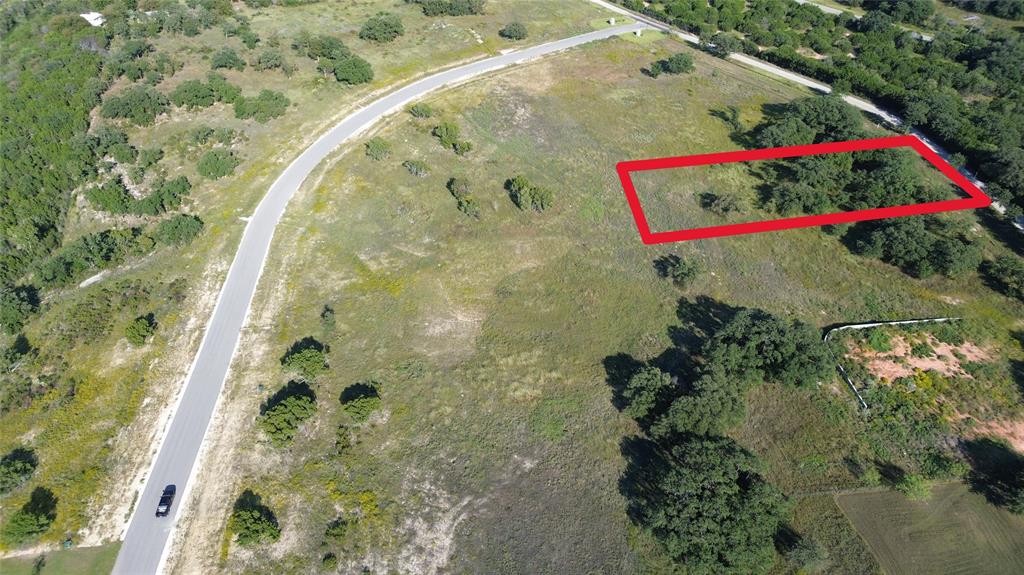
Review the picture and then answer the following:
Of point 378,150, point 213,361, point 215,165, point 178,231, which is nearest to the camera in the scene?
point 213,361

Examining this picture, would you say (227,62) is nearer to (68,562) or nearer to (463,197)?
(463,197)

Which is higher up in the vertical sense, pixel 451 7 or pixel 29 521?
pixel 451 7

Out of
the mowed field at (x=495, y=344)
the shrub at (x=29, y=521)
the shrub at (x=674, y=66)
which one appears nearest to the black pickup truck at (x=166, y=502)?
the mowed field at (x=495, y=344)

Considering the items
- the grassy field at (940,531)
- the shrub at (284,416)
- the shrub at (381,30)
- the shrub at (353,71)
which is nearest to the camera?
the grassy field at (940,531)

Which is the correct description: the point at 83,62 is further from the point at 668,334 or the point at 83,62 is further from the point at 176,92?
the point at 668,334

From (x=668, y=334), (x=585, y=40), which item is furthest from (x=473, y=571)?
(x=585, y=40)

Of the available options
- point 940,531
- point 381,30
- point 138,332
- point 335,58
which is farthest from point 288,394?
point 381,30

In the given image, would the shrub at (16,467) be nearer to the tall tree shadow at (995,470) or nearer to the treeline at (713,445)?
the treeline at (713,445)
